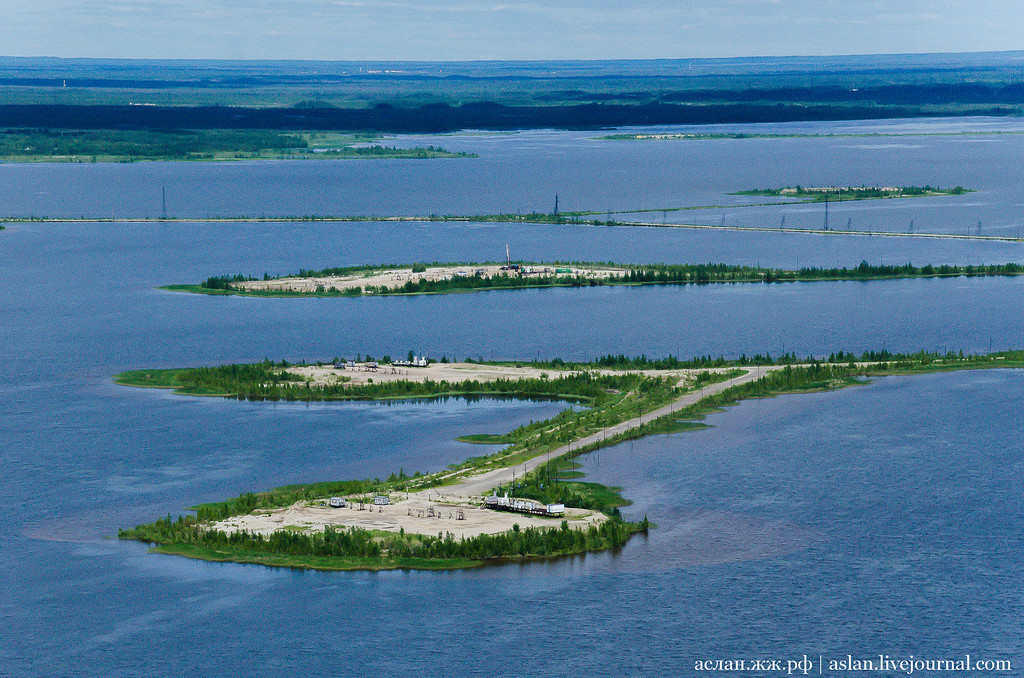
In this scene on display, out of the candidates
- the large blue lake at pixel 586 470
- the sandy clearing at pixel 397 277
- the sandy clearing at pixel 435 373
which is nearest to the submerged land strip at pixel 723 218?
the large blue lake at pixel 586 470

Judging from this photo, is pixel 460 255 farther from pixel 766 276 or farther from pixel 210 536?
pixel 210 536

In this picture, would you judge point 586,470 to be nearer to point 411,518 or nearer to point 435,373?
point 411,518

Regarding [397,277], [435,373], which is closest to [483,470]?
[435,373]

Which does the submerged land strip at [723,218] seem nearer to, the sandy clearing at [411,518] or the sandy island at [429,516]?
the sandy island at [429,516]

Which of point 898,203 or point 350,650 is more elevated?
point 898,203

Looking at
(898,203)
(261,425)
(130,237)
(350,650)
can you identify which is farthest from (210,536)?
(898,203)

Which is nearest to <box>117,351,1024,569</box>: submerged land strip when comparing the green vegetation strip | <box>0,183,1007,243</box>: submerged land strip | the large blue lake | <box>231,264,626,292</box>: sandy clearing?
the large blue lake
